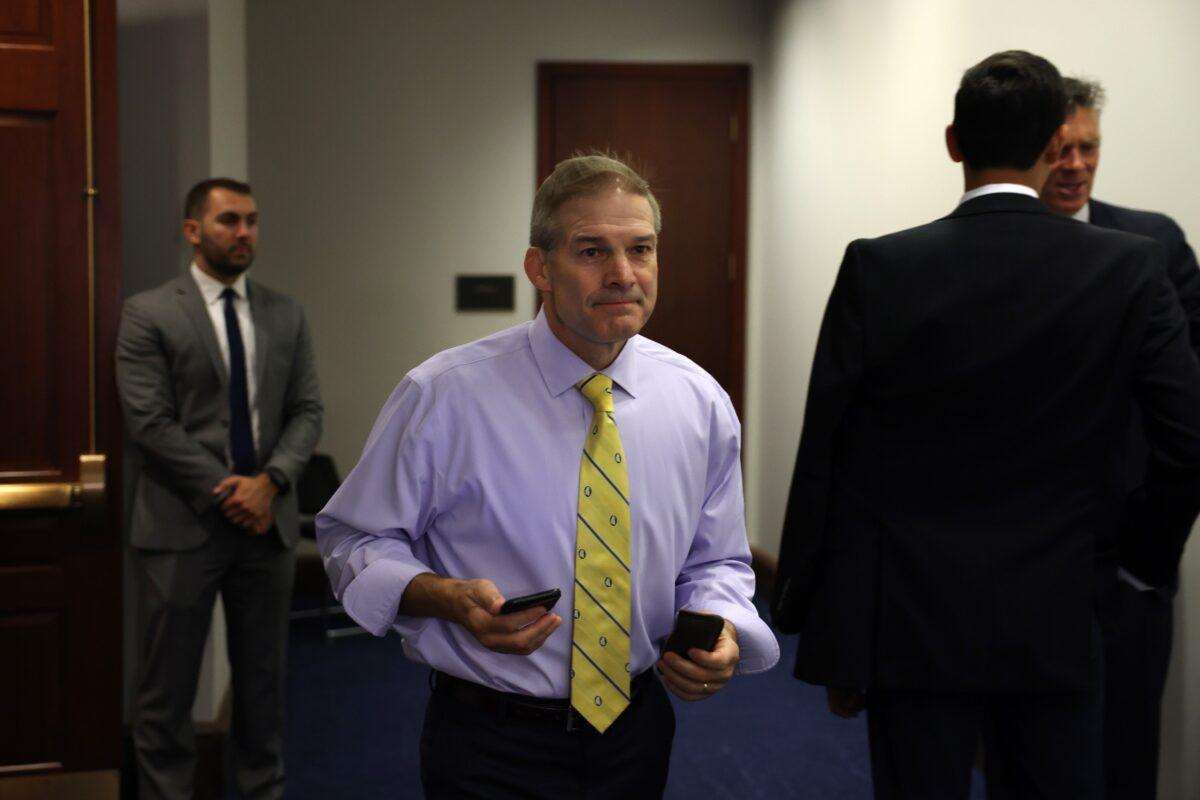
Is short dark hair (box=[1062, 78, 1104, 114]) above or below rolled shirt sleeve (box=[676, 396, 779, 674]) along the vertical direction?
above

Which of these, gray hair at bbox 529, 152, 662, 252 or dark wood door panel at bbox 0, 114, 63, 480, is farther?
dark wood door panel at bbox 0, 114, 63, 480

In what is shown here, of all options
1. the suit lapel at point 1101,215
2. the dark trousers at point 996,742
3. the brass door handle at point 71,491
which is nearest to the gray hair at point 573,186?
the dark trousers at point 996,742

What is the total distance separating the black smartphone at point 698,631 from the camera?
5.42ft

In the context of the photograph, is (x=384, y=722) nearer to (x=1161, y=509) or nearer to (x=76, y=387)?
(x=76, y=387)

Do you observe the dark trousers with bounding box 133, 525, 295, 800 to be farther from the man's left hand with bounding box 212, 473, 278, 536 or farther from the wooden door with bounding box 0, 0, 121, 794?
the wooden door with bounding box 0, 0, 121, 794

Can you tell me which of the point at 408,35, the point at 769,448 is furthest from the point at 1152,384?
the point at 408,35

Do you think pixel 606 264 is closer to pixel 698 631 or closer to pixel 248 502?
pixel 698 631

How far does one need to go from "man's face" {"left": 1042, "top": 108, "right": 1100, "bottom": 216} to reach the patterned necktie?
4.64 feet

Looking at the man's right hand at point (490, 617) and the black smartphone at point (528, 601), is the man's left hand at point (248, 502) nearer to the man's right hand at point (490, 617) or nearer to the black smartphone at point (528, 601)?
the man's right hand at point (490, 617)

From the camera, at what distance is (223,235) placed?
332cm

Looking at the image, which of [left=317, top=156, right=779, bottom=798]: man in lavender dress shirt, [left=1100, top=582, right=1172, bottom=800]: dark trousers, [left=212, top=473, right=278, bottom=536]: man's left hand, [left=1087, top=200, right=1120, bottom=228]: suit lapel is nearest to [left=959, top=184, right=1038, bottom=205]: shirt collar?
[left=317, top=156, right=779, bottom=798]: man in lavender dress shirt

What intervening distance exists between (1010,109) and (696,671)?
109 cm

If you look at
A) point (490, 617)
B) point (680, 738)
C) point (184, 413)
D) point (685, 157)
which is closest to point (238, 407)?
point (184, 413)

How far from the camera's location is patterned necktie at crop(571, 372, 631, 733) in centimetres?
173
